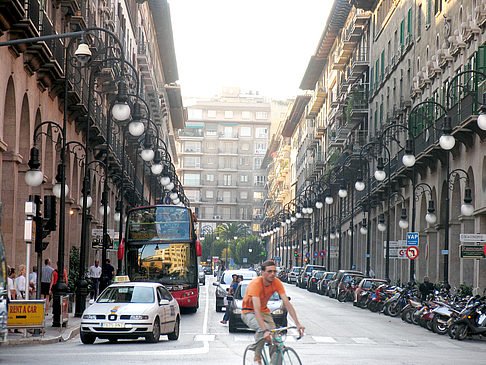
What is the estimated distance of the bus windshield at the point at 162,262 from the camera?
36.5 meters

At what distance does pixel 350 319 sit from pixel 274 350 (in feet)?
77.0

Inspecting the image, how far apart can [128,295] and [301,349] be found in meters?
4.48

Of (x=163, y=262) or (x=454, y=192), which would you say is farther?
(x=454, y=192)

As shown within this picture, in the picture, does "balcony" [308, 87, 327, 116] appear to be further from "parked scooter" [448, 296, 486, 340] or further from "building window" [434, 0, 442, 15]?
"parked scooter" [448, 296, 486, 340]

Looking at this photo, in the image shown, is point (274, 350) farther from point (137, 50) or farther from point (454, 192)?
point (137, 50)

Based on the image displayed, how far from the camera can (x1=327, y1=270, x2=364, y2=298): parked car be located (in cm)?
5466

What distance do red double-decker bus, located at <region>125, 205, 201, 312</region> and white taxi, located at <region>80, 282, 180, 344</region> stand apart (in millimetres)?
12525

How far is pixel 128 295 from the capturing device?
23.4 meters

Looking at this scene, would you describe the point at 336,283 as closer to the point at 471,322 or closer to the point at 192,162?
the point at 471,322

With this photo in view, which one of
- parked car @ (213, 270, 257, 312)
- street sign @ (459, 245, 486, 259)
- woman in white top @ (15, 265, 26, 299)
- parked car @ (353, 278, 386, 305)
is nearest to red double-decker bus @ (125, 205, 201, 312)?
parked car @ (213, 270, 257, 312)

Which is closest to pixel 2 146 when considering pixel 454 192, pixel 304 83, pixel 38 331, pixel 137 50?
pixel 38 331

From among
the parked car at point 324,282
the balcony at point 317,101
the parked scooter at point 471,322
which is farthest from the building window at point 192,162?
the parked scooter at point 471,322

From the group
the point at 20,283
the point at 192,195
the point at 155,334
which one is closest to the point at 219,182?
the point at 192,195

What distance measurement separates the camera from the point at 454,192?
46.2 meters
